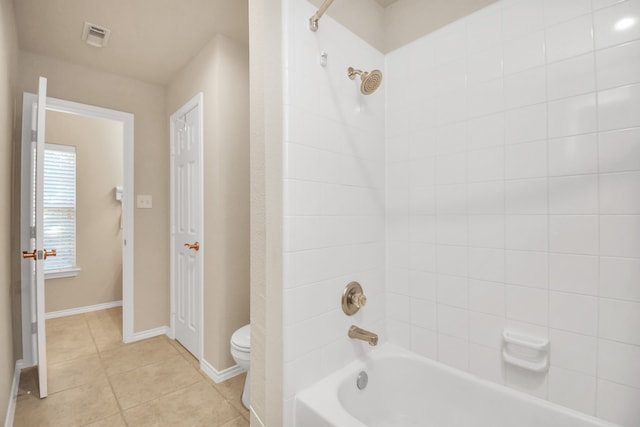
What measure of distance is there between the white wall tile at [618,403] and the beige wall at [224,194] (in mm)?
Result: 2037

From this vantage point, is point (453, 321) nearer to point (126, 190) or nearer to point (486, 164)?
point (486, 164)

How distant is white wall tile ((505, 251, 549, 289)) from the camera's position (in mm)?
1132

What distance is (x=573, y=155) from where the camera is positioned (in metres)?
1.07

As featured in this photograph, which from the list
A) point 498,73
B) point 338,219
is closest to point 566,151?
point 498,73

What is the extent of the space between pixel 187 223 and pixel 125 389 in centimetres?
127

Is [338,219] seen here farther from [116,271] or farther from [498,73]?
[116,271]

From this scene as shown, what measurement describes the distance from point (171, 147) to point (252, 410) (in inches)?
96.3

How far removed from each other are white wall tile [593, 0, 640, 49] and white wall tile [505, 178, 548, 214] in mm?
517

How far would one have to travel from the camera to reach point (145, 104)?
2.82m

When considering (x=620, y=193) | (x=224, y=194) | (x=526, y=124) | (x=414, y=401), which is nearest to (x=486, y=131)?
(x=526, y=124)

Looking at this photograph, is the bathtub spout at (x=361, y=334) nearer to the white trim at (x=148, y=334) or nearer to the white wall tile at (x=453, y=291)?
the white wall tile at (x=453, y=291)

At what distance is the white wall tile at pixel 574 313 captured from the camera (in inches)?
40.8

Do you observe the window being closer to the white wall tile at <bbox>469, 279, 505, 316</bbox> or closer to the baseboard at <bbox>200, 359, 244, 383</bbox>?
the baseboard at <bbox>200, 359, 244, 383</bbox>

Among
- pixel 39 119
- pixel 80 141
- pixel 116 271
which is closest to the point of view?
pixel 39 119
